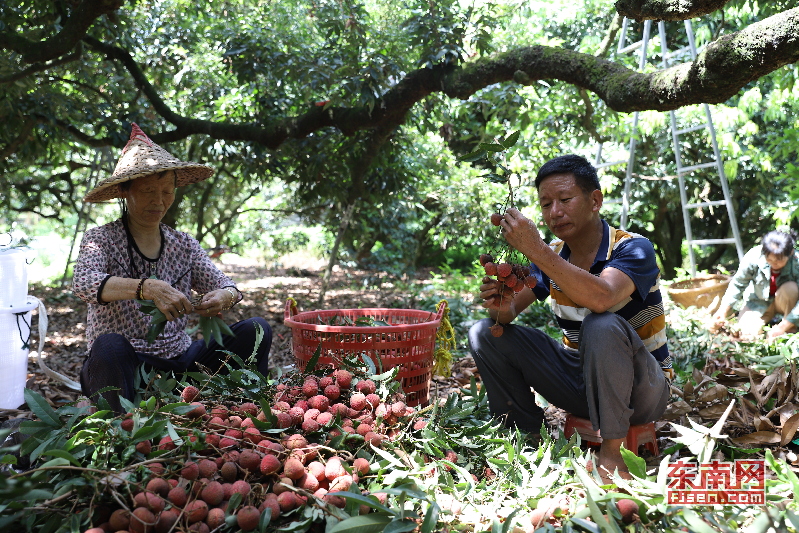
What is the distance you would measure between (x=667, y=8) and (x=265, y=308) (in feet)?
14.8

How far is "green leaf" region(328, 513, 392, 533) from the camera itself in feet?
4.18

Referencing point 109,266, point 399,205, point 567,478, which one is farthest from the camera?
point 399,205

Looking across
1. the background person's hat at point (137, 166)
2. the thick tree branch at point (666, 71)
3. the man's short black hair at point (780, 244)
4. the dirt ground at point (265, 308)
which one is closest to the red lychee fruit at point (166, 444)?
the dirt ground at point (265, 308)

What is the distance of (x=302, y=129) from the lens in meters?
4.90

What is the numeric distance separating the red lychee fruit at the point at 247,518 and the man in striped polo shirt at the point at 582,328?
0.99m

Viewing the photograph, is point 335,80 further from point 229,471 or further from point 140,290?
point 229,471

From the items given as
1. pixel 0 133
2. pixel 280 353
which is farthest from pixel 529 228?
pixel 0 133

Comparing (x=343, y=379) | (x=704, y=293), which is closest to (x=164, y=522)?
(x=343, y=379)

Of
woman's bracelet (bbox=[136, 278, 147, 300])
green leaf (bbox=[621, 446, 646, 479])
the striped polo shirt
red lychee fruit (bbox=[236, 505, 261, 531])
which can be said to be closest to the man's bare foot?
green leaf (bbox=[621, 446, 646, 479])

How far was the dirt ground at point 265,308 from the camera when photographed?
3.16 metres

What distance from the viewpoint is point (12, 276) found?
2521 millimetres

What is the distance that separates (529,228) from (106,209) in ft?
49.4

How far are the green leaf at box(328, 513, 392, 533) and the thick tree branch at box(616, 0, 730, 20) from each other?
2302mm

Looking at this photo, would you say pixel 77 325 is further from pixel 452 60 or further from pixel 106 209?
pixel 106 209
